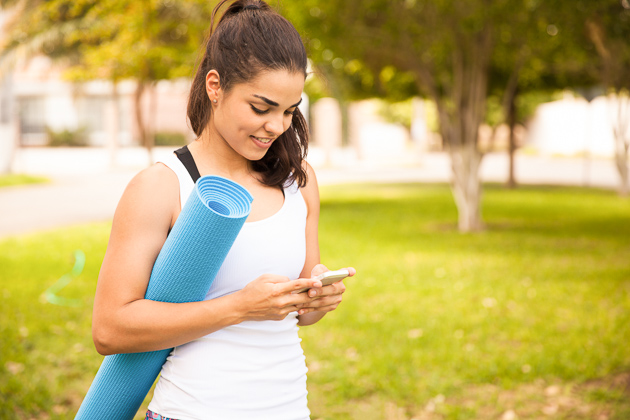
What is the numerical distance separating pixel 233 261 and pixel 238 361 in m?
0.24

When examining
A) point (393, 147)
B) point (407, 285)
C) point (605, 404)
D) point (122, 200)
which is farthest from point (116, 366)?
point (393, 147)

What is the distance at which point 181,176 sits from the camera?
4.72ft

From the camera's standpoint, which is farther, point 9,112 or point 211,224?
point 9,112

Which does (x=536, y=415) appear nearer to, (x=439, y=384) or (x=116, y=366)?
(x=439, y=384)

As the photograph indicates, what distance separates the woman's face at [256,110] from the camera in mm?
1455

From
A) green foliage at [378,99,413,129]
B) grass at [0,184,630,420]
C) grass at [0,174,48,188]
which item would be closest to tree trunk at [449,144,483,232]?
grass at [0,184,630,420]

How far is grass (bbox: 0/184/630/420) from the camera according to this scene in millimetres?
4012

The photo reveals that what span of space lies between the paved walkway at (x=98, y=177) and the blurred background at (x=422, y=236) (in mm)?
154

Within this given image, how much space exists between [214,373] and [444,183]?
20012 mm

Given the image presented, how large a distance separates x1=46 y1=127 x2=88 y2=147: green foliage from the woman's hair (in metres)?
37.2

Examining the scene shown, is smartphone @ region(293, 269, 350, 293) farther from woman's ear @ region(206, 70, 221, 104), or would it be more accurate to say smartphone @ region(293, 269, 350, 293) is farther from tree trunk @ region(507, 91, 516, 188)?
tree trunk @ region(507, 91, 516, 188)

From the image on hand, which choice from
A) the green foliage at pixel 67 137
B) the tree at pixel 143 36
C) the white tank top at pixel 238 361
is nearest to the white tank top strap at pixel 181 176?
the white tank top at pixel 238 361

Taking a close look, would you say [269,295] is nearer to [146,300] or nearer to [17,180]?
[146,300]

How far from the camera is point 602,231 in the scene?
10617 millimetres
